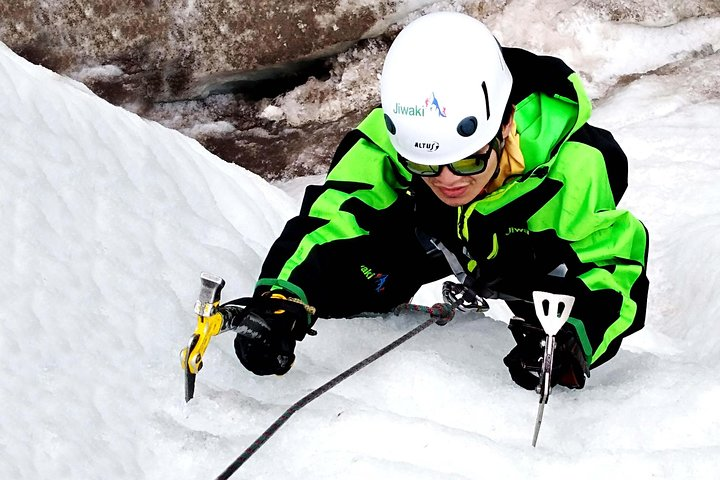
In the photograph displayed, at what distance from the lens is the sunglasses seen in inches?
79.4

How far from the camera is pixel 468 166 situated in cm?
203

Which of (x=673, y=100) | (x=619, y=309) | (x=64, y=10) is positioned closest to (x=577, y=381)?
(x=619, y=309)

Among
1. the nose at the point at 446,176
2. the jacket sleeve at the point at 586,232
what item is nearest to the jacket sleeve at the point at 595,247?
the jacket sleeve at the point at 586,232

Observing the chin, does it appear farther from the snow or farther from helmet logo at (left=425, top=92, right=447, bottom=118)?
the snow

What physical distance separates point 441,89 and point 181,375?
88cm

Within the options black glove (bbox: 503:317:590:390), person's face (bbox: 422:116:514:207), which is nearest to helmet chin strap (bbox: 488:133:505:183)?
person's face (bbox: 422:116:514:207)

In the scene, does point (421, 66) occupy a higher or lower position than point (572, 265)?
higher

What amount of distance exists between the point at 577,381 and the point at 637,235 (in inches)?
15.6

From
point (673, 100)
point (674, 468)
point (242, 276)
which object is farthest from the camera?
point (673, 100)

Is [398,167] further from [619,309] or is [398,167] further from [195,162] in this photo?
[195,162]

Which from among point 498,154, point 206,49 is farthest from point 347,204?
point 206,49

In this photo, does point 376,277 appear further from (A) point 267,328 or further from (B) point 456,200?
(A) point 267,328

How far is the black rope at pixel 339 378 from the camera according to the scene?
170cm

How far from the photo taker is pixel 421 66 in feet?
6.23
